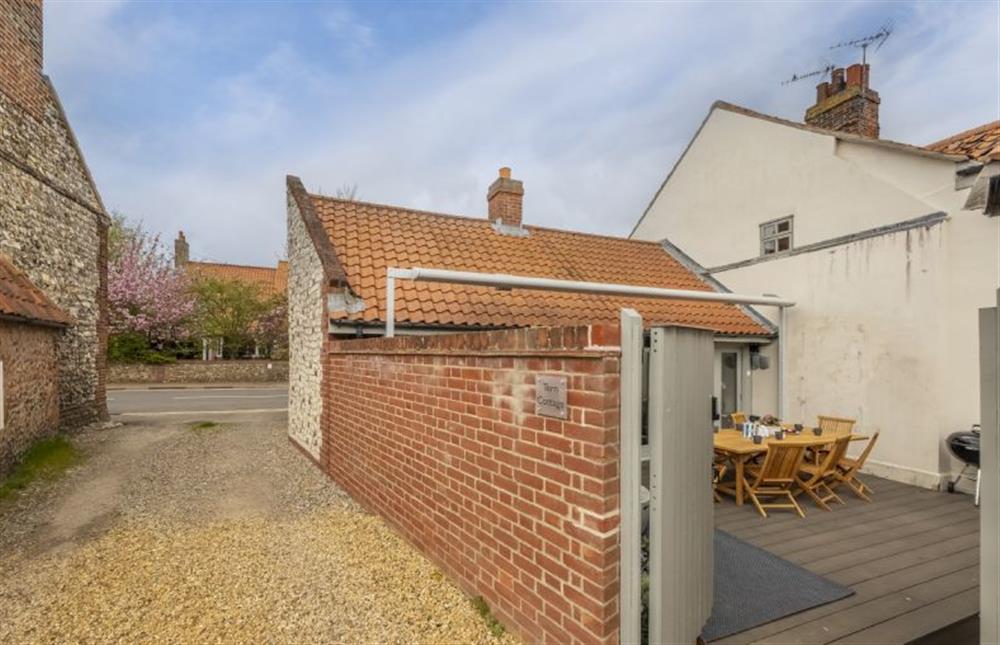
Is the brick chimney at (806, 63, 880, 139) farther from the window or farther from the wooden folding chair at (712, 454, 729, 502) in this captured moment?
the wooden folding chair at (712, 454, 729, 502)

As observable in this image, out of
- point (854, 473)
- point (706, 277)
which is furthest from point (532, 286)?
point (706, 277)

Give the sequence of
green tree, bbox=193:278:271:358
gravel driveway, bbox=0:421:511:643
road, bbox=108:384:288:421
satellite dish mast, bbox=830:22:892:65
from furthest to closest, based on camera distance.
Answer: green tree, bbox=193:278:271:358 < road, bbox=108:384:288:421 < satellite dish mast, bbox=830:22:892:65 < gravel driveway, bbox=0:421:511:643

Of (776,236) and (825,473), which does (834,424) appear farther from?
(776,236)

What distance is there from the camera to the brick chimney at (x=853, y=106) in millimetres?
10086

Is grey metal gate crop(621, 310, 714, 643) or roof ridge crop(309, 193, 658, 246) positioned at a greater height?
roof ridge crop(309, 193, 658, 246)

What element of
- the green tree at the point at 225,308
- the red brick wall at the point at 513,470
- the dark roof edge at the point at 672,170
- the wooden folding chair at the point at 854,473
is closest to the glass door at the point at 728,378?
the wooden folding chair at the point at 854,473

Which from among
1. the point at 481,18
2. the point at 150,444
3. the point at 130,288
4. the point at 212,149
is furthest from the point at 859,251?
the point at 130,288

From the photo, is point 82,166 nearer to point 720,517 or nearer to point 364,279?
point 364,279

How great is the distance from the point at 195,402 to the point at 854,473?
2028cm

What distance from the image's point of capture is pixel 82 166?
11.8 m

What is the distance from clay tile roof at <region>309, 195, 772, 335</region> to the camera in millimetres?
8430

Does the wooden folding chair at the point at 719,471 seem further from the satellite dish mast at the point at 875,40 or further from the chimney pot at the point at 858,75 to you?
the satellite dish mast at the point at 875,40

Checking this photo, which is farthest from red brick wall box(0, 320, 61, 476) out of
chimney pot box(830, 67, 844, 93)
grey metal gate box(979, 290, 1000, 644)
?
chimney pot box(830, 67, 844, 93)

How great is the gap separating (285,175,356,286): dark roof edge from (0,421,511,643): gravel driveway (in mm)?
3357
